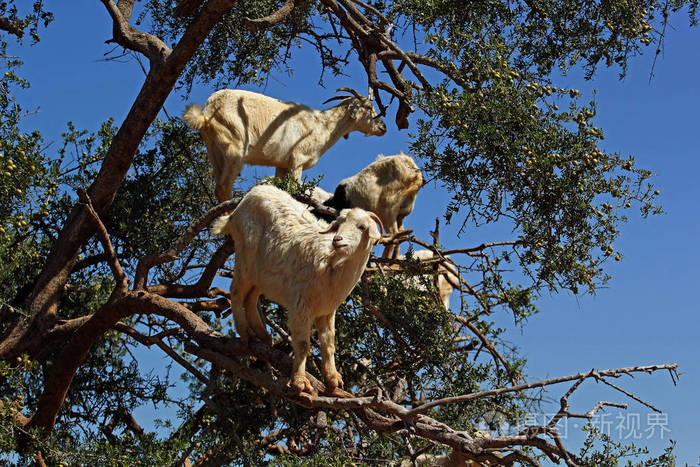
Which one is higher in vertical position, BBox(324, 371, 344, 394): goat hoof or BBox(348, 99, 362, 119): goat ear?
BBox(348, 99, 362, 119): goat ear

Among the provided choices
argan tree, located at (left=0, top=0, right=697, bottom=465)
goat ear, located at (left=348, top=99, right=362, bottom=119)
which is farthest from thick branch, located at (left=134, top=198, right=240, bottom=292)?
goat ear, located at (left=348, top=99, right=362, bottom=119)

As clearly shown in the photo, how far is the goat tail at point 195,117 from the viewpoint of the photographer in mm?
7352

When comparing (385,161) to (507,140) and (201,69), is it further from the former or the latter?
(507,140)

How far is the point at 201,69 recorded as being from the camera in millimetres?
7852

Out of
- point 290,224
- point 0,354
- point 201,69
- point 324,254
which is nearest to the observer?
point 324,254

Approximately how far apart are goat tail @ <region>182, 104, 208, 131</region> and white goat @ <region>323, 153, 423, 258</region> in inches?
67.6

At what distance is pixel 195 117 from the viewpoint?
738 centimetres

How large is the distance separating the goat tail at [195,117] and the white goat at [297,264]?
205 centimetres

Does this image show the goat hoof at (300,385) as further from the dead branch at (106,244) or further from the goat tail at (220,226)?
the dead branch at (106,244)

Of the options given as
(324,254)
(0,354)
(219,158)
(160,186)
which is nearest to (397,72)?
(219,158)

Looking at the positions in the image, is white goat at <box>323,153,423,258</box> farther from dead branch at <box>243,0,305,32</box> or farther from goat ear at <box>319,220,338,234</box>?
goat ear at <box>319,220,338,234</box>

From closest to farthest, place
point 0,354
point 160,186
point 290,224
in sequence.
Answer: point 290,224 → point 0,354 → point 160,186

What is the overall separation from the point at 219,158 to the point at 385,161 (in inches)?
68.0

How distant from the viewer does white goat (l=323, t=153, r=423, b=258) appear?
8172 mm
